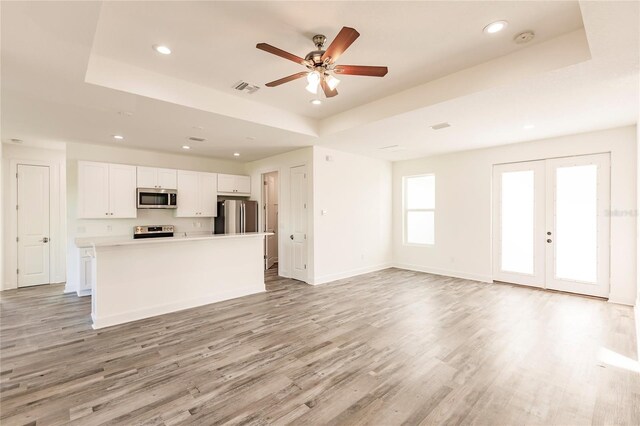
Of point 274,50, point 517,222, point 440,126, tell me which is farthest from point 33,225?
point 517,222

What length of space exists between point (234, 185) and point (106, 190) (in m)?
2.51

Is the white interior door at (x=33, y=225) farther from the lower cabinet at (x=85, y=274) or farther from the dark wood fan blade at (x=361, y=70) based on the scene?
the dark wood fan blade at (x=361, y=70)

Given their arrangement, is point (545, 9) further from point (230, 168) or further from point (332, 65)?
point (230, 168)

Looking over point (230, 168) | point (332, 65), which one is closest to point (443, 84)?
point (332, 65)

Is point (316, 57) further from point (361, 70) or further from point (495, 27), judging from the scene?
point (495, 27)

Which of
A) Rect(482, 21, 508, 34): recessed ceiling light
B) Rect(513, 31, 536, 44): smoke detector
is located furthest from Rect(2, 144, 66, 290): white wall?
Rect(513, 31, 536, 44): smoke detector

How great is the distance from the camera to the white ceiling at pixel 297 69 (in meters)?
2.20

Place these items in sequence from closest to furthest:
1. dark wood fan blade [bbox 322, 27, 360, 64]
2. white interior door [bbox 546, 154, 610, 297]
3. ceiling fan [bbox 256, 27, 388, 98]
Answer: dark wood fan blade [bbox 322, 27, 360, 64], ceiling fan [bbox 256, 27, 388, 98], white interior door [bbox 546, 154, 610, 297]

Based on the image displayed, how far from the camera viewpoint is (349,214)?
630 cm

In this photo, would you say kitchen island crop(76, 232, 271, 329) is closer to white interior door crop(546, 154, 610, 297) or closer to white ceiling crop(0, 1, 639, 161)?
white ceiling crop(0, 1, 639, 161)

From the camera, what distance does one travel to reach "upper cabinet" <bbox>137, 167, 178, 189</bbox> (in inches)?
226

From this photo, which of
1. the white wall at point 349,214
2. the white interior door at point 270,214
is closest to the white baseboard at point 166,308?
the white wall at point 349,214

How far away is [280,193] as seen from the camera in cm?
630

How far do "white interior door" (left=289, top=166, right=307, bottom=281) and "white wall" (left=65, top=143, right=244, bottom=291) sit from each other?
7.47 feet
